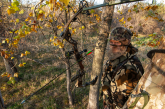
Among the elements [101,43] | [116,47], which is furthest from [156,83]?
[101,43]

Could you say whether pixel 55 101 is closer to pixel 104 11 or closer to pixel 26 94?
pixel 26 94

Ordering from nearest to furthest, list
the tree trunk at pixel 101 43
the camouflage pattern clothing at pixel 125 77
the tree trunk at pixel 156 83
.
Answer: the tree trunk at pixel 156 83
the camouflage pattern clothing at pixel 125 77
the tree trunk at pixel 101 43

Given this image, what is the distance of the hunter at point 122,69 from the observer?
4.98 ft

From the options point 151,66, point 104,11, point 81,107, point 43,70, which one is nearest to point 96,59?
point 104,11

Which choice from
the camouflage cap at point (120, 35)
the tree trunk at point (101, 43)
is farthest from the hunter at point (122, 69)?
the tree trunk at point (101, 43)

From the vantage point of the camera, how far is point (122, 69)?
5.19ft

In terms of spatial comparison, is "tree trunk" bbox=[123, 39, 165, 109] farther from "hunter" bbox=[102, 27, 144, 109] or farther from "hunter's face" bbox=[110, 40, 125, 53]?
"hunter's face" bbox=[110, 40, 125, 53]

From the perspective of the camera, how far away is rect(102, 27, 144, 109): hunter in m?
1.52

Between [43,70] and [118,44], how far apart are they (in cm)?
609

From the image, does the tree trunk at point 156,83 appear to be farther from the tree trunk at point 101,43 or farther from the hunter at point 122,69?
the tree trunk at point 101,43

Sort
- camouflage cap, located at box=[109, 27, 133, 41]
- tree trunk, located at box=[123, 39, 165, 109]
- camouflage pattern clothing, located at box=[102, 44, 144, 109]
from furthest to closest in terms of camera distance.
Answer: camouflage cap, located at box=[109, 27, 133, 41] < camouflage pattern clothing, located at box=[102, 44, 144, 109] < tree trunk, located at box=[123, 39, 165, 109]

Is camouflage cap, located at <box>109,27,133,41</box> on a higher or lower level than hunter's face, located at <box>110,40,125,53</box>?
higher

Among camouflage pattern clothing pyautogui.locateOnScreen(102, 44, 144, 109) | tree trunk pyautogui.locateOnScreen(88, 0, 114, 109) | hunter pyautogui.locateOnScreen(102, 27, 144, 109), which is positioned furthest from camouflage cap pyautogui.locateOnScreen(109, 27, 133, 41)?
tree trunk pyautogui.locateOnScreen(88, 0, 114, 109)

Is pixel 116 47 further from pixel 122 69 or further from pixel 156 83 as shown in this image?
pixel 156 83
